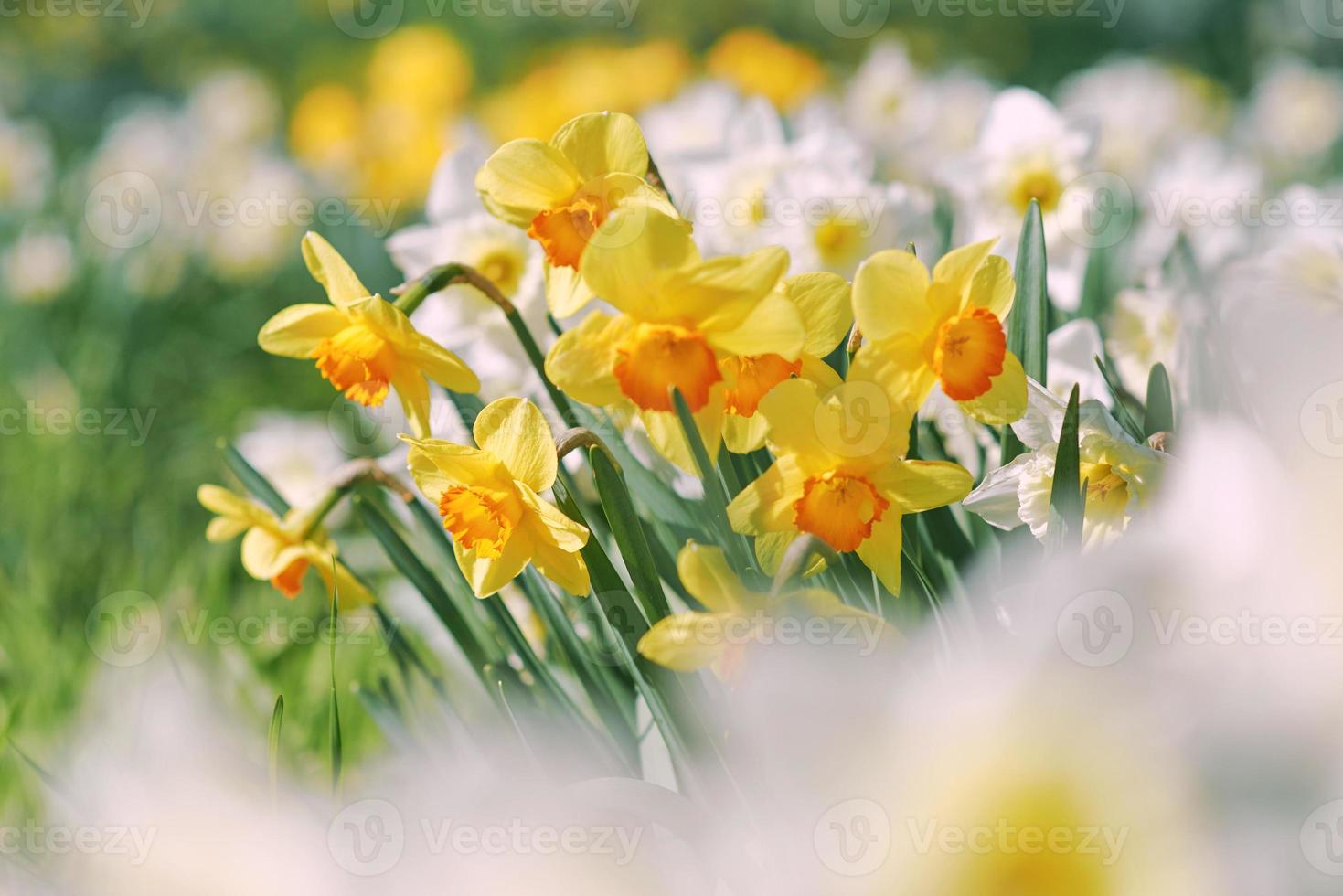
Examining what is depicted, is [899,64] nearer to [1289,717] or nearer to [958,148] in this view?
[958,148]

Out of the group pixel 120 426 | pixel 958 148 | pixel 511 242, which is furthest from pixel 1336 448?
pixel 120 426

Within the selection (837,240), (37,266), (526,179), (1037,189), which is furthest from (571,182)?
(37,266)

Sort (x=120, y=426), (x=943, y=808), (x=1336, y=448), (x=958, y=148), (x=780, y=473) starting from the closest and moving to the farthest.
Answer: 1. (x=943, y=808)
2. (x=1336, y=448)
3. (x=780, y=473)
4. (x=958, y=148)
5. (x=120, y=426)

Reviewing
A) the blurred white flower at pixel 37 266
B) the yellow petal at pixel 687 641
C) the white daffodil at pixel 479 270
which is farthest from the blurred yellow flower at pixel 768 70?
the yellow petal at pixel 687 641

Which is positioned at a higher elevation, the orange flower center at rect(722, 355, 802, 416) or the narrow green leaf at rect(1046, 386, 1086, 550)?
the orange flower center at rect(722, 355, 802, 416)

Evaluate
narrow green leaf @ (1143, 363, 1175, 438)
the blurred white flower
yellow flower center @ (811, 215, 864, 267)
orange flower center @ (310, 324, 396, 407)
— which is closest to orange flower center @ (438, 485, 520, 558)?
orange flower center @ (310, 324, 396, 407)

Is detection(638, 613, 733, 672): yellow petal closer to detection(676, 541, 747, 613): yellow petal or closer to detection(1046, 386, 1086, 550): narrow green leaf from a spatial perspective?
detection(676, 541, 747, 613): yellow petal
